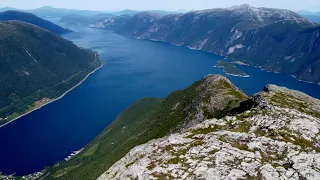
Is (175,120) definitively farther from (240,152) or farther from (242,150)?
(240,152)

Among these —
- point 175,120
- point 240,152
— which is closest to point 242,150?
point 240,152

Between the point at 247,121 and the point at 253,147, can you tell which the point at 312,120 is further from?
the point at 253,147

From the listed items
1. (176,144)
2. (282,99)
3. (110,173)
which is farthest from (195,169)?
(282,99)

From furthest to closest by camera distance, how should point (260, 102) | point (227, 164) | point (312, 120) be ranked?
point (260, 102), point (312, 120), point (227, 164)

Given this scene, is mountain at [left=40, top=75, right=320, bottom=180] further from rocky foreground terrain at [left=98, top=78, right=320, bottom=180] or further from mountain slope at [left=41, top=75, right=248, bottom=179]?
mountain slope at [left=41, top=75, right=248, bottom=179]

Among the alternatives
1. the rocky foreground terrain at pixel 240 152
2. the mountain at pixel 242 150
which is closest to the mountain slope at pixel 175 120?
the mountain at pixel 242 150

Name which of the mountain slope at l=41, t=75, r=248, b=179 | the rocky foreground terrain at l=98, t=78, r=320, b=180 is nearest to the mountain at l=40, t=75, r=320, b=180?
the rocky foreground terrain at l=98, t=78, r=320, b=180

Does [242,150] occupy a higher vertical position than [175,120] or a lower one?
higher

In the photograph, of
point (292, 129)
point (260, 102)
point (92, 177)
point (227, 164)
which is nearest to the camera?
point (227, 164)
